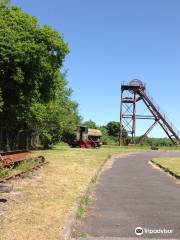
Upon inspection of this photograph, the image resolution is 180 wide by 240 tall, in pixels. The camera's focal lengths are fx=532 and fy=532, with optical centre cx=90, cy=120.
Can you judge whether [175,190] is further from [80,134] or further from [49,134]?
[80,134]

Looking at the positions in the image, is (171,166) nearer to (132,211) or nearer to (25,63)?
(25,63)

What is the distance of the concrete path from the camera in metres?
10.6

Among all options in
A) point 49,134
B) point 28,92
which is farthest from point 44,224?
point 49,134

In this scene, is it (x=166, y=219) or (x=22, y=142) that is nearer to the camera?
(x=166, y=219)

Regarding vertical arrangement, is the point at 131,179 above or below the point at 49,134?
below

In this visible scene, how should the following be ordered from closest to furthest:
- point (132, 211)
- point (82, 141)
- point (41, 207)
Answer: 1. point (41, 207)
2. point (132, 211)
3. point (82, 141)

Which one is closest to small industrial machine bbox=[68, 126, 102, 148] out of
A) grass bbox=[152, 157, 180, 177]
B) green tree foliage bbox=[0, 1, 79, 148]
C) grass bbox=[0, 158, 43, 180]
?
green tree foliage bbox=[0, 1, 79, 148]

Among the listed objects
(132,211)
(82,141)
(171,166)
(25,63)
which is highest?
(25,63)

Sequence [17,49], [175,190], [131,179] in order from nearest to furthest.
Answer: [175,190]
[131,179]
[17,49]

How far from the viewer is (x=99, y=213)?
1292 cm

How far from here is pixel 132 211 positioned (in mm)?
13375

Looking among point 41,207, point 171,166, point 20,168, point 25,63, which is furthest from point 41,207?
point 171,166

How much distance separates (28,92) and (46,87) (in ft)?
11.6

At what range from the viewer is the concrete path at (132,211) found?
10555 millimetres
